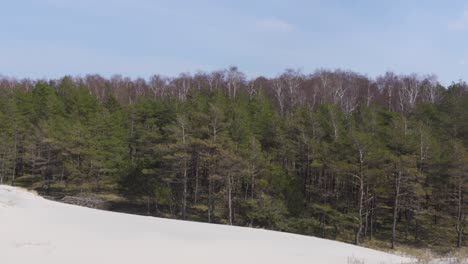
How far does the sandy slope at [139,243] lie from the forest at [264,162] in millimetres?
19081

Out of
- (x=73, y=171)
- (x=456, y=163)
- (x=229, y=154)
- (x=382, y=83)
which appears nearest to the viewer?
(x=456, y=163)

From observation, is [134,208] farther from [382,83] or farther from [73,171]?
[382,83]

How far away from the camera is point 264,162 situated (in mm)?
35750

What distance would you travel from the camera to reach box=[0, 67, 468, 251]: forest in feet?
109

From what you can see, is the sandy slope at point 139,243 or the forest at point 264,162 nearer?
the sandy slope at point 139,243

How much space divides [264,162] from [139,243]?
2477cm

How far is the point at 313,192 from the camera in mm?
37500

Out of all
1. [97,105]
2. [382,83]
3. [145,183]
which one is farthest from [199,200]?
[382,83]

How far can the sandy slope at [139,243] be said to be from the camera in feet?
32.2

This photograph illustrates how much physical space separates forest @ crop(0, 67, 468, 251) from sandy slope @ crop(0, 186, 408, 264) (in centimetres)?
1908

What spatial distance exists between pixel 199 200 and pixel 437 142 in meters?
23.7

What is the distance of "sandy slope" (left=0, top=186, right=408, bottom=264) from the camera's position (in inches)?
387

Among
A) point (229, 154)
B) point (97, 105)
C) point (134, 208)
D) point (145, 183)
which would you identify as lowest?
point (134, 208)

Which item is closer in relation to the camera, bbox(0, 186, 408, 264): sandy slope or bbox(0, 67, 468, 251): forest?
bbox(0, 186, 408, 264): sandy slope
